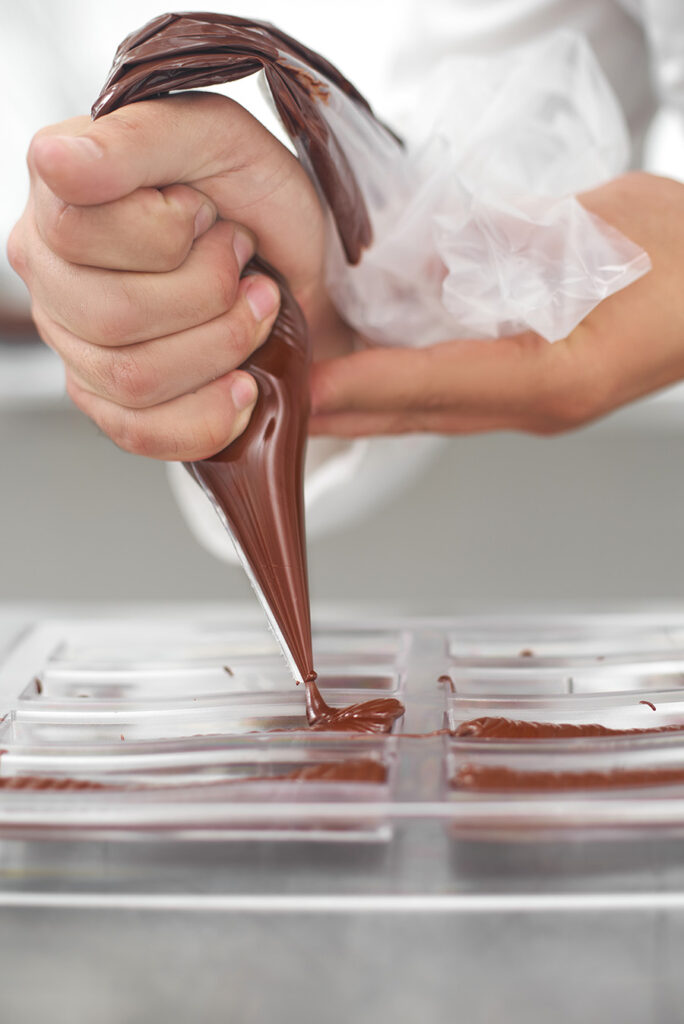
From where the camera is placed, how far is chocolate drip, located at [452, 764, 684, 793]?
42 centimetres

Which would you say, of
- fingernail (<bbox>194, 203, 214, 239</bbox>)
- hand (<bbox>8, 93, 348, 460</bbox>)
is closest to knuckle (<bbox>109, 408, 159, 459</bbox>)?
hand (<bbox>8, 93, 348, 460</bbox>)

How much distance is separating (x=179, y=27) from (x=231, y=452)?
0.69 ft

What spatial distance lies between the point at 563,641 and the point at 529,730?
0.18m

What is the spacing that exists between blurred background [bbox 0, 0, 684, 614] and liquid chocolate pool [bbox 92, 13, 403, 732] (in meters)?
1.34

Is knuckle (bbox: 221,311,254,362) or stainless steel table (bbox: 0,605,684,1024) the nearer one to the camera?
stainless steel table (bbox: 0,605,684,1024)

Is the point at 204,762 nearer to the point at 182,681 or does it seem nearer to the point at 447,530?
the point at 182,681

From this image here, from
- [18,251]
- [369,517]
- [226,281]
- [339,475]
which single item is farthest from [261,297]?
[369,517]

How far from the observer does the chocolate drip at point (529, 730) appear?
0.48 m

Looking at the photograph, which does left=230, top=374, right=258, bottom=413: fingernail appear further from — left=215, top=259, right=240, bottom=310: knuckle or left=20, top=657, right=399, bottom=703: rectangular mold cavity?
left=20, top=657, right=399, bottom=703: rectangular mold cavity

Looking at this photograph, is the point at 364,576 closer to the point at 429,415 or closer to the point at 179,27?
the point at 429,415

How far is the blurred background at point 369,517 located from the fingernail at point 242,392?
54.1 inches

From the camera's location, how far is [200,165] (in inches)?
19.1

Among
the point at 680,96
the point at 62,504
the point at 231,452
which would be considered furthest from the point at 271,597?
the point at 62,504

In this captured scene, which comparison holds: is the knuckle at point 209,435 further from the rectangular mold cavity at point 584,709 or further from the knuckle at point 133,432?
the rectangular mold cavity at point 584,709
